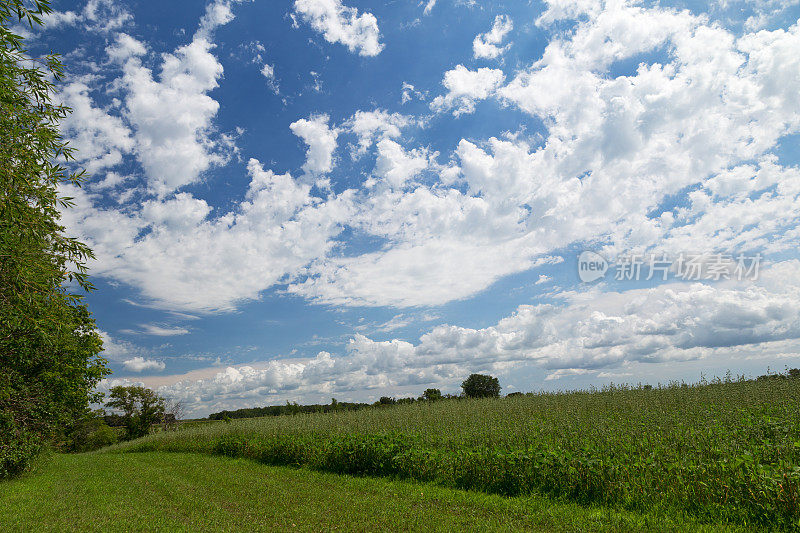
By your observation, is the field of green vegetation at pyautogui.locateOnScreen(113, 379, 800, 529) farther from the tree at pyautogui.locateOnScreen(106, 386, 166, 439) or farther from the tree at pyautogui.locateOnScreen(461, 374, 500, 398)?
the tree at pyautogui.locateOnScreen(106, 386, 166, 439)

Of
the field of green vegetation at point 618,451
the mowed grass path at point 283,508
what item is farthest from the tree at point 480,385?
the mowed grass path at point 283,508

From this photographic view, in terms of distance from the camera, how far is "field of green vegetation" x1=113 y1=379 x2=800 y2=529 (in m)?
7.43

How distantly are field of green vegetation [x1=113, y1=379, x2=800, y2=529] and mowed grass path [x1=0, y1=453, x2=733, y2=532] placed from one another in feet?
2.34

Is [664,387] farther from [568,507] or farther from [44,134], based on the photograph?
[44,134]

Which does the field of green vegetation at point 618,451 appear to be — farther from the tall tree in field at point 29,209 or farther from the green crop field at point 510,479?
the tall tree in field at point 29,209

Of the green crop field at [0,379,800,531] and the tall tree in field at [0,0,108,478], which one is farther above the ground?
the tall tree in field at [0,0,108,478]

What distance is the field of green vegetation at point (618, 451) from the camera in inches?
293

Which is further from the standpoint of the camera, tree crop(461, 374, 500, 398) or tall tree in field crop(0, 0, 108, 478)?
tree crop(461, 374, 500, 398)

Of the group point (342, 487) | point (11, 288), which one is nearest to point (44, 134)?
point (11, 288)

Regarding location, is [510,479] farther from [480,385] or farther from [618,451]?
[480,385]

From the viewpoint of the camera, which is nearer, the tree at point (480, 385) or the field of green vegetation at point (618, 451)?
the field of green vegetation at point (618, 451)

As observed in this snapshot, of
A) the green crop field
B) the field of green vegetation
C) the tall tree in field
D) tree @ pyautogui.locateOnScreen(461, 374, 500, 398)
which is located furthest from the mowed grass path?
tree @ pyautogui.locateOnScreen(461, 374, 500, 398)

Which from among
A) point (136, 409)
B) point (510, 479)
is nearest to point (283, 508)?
point (510, 479)

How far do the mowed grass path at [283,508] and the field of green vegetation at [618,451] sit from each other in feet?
2.34
